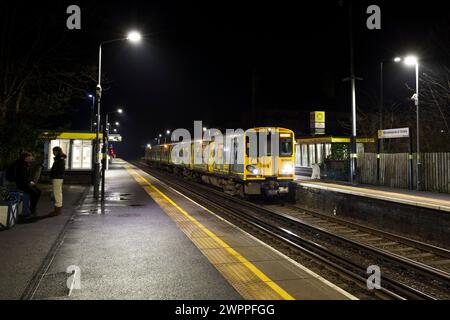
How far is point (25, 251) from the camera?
6504mm

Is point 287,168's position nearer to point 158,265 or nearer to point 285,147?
point 285,147

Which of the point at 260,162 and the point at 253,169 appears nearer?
the point at 253,169

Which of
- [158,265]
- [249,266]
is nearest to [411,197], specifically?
[249,266]

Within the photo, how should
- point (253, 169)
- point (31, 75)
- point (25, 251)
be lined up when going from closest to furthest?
point (25, 251)
point (253, 169)
point (31, 75)

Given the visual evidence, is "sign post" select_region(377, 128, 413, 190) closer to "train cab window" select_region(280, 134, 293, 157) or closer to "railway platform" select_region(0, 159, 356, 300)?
"train cab window" select_region(280, 134, 293, 157)

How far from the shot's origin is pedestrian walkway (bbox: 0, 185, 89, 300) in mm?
4855

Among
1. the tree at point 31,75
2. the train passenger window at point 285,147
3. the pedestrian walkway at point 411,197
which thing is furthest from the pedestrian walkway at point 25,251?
the pedestrian walkway at point 411,197

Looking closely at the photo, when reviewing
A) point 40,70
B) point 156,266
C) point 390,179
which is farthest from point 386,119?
point 156,266

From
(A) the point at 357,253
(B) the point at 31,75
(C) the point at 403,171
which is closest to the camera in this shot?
(A) the point at 357,253

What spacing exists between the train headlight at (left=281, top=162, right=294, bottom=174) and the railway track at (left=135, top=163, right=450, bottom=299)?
205cm

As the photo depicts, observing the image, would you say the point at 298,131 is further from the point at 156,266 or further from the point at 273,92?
the point at 156,266

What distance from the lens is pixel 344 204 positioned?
512 inches

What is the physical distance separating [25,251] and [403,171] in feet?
49.4
